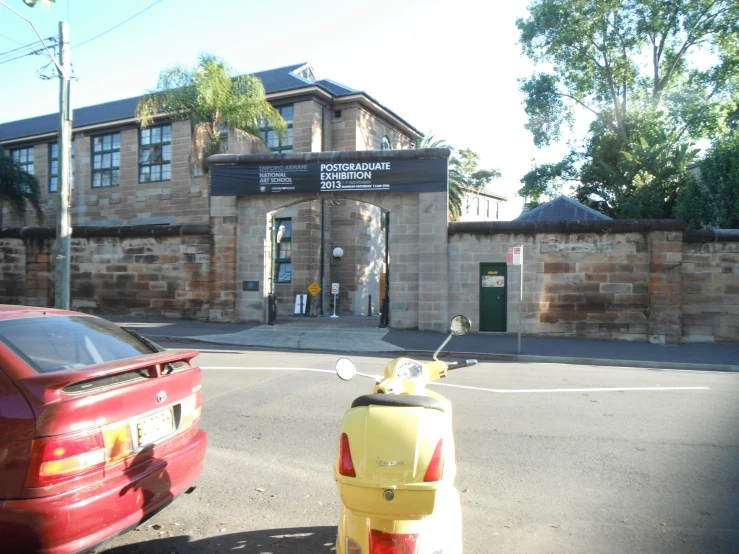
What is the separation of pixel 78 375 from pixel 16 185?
30349 mm

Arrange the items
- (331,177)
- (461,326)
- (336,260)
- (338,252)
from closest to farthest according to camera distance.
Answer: (461,326) < (331,177) < (338,252) < (336,260)

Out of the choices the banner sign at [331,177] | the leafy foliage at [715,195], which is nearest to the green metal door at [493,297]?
the banner sign at [331,177]

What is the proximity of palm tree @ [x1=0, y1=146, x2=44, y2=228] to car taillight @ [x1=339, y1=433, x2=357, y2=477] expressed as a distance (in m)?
30.8

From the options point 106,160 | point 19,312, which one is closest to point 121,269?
point 106,160

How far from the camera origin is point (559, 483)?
188 inches

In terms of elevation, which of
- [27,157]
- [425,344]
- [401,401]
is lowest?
[425,344]

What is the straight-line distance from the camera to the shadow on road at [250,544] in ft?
11.7

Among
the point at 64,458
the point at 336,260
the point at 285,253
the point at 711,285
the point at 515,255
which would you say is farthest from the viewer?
the point at 336,260

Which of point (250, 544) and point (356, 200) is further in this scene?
point (356, 200)

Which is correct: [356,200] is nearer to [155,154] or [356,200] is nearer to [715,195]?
[715,195]

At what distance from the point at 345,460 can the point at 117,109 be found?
34.0 meters

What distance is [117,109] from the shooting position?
32281mm

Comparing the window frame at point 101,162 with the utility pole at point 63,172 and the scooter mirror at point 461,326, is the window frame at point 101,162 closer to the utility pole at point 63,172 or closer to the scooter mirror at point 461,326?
the utility pole at point 63,172

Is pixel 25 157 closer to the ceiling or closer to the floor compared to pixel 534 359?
closer to the ceiling
